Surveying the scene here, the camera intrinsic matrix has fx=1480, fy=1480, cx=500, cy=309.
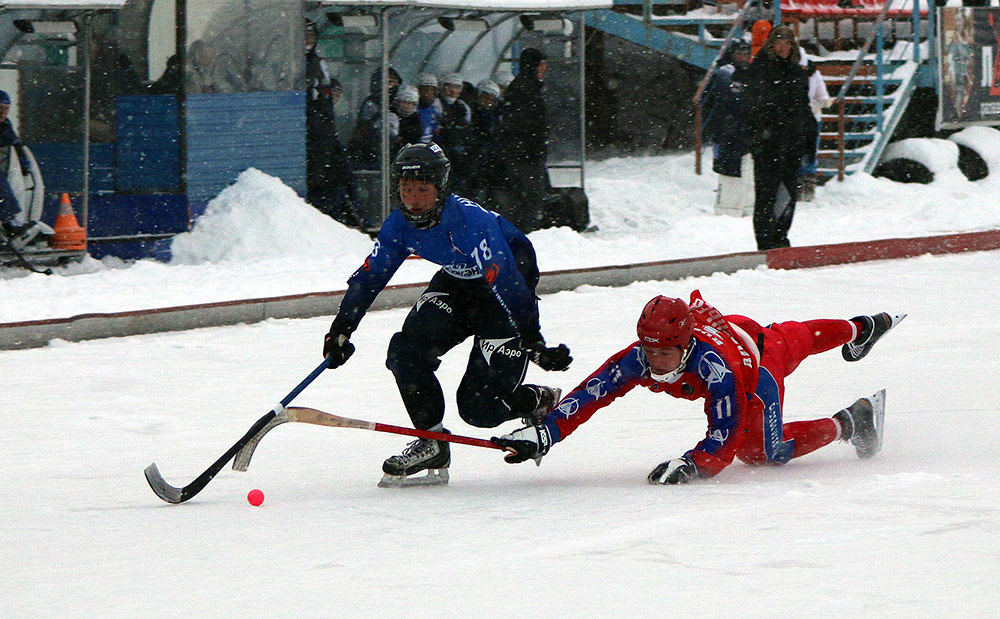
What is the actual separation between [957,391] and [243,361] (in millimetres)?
3683

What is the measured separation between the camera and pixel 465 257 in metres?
5.20

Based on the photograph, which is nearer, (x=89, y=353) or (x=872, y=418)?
(x=872, y=418)

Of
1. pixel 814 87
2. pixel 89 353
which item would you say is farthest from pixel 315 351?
pixel 814 87

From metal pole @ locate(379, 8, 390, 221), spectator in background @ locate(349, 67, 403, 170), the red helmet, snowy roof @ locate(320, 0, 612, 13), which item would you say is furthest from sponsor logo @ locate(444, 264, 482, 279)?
spectator in background @ locate(349, 67, 403, 170)

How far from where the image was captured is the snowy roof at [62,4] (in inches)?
412

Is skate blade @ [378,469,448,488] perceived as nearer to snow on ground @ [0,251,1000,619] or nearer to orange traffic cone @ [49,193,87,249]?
snow on ground @ [0,251,1000,619]

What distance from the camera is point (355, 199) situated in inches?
518

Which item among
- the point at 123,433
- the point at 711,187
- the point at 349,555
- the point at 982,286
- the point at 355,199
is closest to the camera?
the point at 349,555

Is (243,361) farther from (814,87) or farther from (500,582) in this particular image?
(814,87)

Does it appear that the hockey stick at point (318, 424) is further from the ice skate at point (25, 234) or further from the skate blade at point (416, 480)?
the ice skate at point (25, 234)

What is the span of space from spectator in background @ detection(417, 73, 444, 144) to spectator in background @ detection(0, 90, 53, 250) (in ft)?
11.8

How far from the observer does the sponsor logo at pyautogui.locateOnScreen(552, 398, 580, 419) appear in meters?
5.27

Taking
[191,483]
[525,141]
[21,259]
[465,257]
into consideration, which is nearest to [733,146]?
[525,141]

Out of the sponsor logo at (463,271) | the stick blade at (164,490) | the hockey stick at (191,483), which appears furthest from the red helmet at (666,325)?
the stick blade at (164,490)
